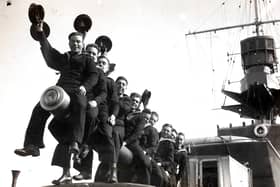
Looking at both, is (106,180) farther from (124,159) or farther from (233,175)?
(233,175)

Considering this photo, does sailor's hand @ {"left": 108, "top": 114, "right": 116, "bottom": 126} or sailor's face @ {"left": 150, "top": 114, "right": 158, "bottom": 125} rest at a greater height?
sailor's face @ {"left": 150, "top": 114, "right": 158, "bottom": 125}

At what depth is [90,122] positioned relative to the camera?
5.20 metres

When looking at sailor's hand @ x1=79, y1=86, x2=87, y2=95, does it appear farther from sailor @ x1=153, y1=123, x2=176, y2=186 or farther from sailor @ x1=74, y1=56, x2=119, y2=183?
sailor @ x1=153, y1=123, x2=176, y2=186

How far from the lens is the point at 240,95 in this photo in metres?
11.2

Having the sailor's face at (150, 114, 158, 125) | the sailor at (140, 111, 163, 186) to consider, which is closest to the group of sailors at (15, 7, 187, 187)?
the sailor at (140, 111, 163, 186)

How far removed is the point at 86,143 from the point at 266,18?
27.9 ft

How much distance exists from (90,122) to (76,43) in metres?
0.76

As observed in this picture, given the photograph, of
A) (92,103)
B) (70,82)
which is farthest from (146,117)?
(70,82)

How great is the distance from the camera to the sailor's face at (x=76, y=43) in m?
5.34

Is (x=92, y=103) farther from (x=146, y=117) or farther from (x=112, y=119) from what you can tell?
(x=146, y=117)

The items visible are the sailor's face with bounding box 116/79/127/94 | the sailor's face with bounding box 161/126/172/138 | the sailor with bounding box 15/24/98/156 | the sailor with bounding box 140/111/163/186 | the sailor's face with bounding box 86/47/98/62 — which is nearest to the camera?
the sailor with bounding box 15/24/98/156

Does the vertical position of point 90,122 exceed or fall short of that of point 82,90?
it falls short

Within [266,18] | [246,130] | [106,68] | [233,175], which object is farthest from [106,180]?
[266,18]

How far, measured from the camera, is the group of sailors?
505 cm
